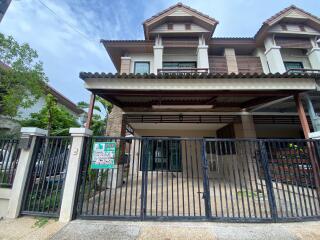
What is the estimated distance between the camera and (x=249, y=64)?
960cm

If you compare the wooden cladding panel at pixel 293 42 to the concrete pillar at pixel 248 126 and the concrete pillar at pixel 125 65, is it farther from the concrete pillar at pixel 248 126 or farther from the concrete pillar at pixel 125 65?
the concrete pillar at pixel 125 65

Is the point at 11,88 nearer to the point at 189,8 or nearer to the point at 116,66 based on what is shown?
the point at 116,66

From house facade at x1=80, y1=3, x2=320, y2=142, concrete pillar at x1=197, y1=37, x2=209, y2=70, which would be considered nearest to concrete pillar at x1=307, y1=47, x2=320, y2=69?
house facade at x1=80, y1=3, x2=320, y2=142

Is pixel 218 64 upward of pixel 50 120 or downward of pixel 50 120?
upward

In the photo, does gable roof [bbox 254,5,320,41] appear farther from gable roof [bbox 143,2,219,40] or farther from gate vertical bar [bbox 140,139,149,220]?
gate vertical bar [bbox 140,139,149,220]

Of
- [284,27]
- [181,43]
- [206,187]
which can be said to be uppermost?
[284,27]

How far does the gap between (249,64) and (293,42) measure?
2.97 meters

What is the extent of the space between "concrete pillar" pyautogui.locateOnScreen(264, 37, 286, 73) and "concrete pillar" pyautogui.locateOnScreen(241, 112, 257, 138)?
3526 millimetres

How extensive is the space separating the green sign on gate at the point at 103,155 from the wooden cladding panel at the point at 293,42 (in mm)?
11425

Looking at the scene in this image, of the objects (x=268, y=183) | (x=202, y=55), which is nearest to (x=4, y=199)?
(x=268, y=183)

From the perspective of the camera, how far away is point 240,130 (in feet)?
24.5

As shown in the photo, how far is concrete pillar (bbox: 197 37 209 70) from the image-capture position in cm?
895

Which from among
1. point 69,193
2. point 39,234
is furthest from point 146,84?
point 39,234

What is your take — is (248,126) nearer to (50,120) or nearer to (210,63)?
(210,63)
